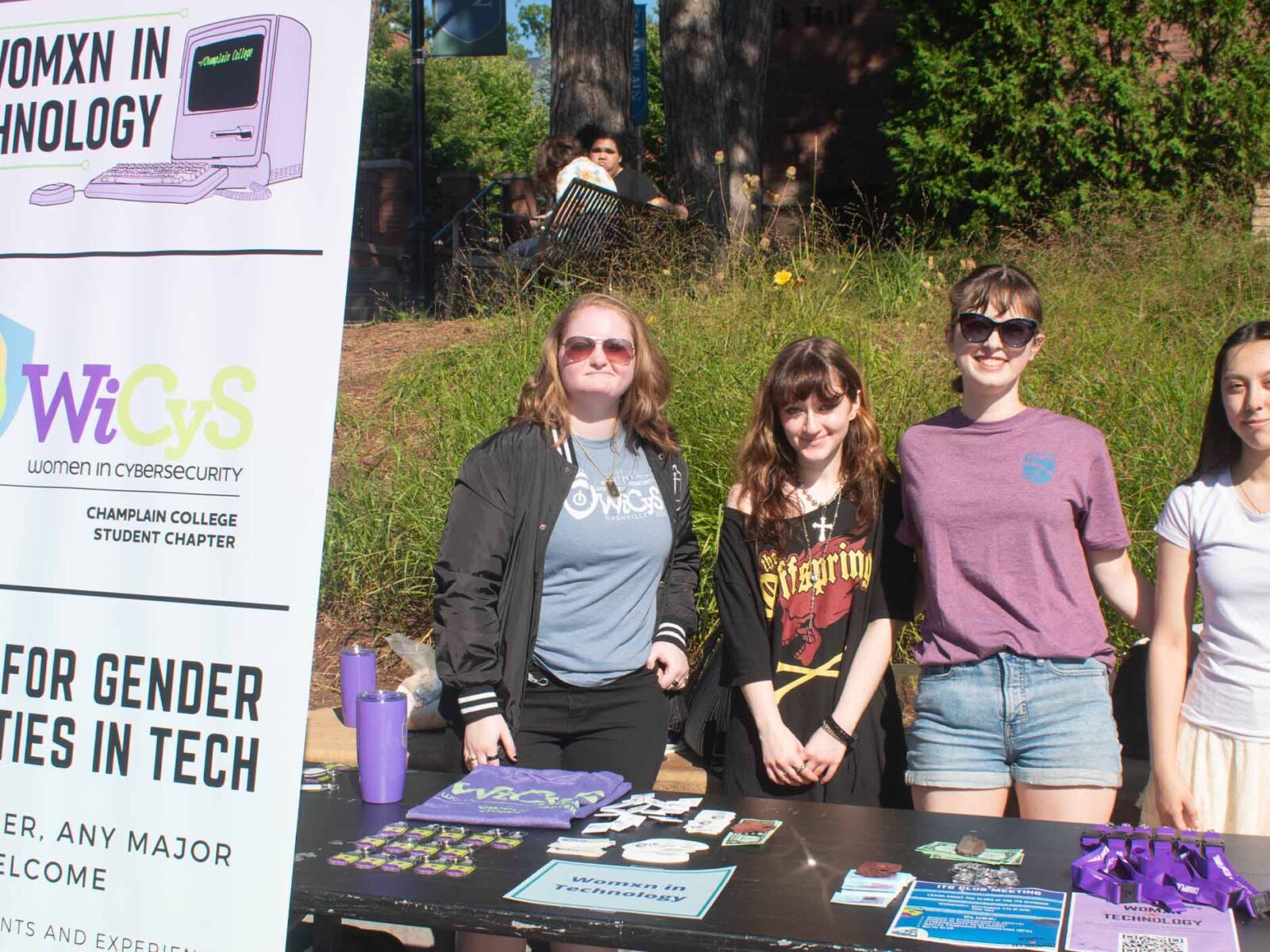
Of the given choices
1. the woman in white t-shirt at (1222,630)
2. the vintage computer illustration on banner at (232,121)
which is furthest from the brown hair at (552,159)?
the vintage computer illustration on banner at (232,121)

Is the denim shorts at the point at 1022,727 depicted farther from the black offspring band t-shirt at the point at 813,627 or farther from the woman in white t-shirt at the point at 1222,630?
the black offspring band t-shirt at the point at 813,627

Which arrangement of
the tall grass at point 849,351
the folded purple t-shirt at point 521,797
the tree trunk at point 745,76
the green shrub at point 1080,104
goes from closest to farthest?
the folded purple t-shirt at point 521,797 → the tall grass at point 849,351 → the green shrub at point 1080,104 → the tree trunk at point 745,76

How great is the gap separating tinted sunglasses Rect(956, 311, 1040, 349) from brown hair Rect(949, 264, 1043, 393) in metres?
0.03

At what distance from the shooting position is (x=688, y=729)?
349 cm

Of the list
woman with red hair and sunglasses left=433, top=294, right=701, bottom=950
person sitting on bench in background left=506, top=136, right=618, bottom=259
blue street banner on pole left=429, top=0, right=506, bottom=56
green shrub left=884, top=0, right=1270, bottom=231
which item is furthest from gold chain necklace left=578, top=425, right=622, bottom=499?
blue street banner on pole left=429, top=0, right=506, bottom=56

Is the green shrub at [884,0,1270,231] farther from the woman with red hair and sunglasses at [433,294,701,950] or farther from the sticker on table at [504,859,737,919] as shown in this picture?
the sticker on table at [504,859,737,919]

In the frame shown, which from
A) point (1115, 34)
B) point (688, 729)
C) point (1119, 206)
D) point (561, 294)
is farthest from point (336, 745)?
point (1115, 34)

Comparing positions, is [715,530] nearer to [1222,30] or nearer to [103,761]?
[103,761]

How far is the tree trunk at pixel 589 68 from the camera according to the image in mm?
8867

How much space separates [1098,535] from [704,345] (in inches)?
120

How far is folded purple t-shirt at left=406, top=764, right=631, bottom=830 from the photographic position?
261cm

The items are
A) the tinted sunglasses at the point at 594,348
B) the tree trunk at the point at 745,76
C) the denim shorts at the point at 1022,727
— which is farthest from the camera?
the tree trunk at the point at 745,76

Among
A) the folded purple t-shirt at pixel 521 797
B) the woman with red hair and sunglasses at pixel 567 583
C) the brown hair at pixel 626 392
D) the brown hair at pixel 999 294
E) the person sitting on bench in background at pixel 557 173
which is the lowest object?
the folded purple t-shirt at pixel 521 797

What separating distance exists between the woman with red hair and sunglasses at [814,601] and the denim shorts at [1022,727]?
0.73 feet
